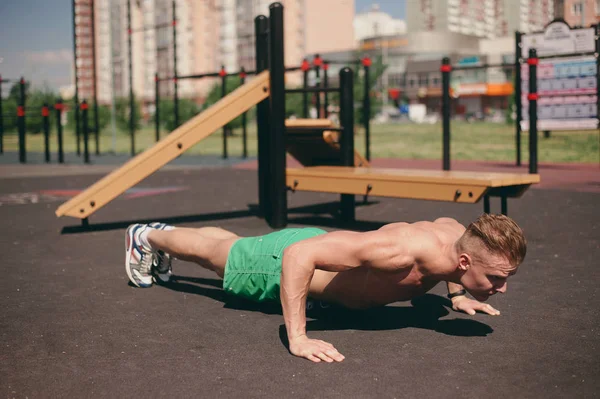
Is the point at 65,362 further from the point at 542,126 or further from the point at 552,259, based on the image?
the point at 542,126

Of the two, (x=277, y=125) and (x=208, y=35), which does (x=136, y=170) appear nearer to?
(x=277, y=125)

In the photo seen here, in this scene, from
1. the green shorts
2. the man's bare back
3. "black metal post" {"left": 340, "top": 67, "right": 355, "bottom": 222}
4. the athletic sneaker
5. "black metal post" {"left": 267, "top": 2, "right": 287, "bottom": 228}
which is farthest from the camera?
"black metal post" {"left": 340, "top": 67, "right": 355, "bottom": 222}

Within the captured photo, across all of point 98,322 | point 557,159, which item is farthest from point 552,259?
point 557,159

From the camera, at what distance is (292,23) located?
285 ft

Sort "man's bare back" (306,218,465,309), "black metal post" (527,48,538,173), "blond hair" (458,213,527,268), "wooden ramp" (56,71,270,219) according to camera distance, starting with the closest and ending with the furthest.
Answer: "blond hair" (458,213,527,268) < "man's bare back" (306,218,465,309) < "wooden ramp" (56,71,270,219) < "black metal post" (527,48,538,173)

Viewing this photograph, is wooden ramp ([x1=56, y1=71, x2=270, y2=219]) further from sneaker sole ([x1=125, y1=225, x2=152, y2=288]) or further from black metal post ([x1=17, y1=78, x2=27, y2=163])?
black metal post ([x1=17, y1=78, x2=27, y2=163])

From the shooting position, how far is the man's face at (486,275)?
3445 mm

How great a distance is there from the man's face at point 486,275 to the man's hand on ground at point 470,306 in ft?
3.15

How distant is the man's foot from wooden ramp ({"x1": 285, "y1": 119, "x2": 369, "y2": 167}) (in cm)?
377

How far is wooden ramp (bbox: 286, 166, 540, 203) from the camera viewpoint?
6582 millimetres

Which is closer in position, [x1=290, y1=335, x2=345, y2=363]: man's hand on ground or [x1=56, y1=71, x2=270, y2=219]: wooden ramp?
[x1=290, y1=335, x2=345, y2=363]: man's hand on ground

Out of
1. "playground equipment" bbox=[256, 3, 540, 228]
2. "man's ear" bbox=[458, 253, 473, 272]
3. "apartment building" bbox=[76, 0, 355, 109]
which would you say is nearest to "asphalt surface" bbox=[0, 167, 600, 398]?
"man's ear" bbox=[458, 253, 473, 272]

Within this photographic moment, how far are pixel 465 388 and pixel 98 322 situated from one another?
2.21m

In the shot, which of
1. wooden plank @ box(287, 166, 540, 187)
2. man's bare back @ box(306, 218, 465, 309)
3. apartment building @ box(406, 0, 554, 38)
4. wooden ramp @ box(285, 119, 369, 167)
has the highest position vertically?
apartment building @ box(406, 0, 554, 38)
